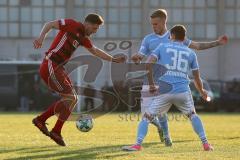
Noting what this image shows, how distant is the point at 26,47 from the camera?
49750 mm

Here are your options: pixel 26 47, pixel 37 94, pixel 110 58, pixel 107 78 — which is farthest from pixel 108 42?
pixel 110 58

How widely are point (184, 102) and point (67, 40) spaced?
7.56 feet

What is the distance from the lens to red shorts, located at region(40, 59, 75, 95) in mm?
11898

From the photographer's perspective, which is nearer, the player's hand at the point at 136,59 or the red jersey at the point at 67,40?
the player's hand at the point at 136,59

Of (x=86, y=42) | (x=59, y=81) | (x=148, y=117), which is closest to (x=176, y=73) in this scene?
(x=148, y=117)

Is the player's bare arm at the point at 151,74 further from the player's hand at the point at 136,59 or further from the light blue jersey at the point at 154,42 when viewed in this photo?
the light blue jersey at the point at 154,42

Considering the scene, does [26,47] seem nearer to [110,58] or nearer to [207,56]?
[207,56]

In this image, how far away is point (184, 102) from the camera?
432 inches

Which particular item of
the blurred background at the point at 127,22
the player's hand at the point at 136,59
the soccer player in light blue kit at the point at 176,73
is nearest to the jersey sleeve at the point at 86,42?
the player's hand at the point at 136,59

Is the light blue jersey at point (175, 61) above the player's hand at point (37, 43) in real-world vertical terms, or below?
below

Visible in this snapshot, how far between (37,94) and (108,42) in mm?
9178

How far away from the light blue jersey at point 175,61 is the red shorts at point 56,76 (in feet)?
6.25

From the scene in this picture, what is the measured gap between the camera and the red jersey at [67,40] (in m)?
11.8

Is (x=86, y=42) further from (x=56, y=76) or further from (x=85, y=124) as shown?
(x=85, y=124)
